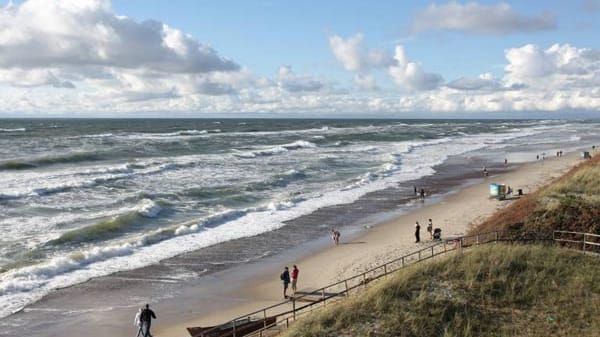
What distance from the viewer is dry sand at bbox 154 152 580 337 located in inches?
749

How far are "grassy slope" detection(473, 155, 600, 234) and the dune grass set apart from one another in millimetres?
3186

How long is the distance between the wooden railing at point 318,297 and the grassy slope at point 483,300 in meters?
1.01

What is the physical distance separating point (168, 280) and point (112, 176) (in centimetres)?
2703

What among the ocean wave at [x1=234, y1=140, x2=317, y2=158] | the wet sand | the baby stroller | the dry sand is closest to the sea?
the ocean wave at [x1=234, y1=140, x2=317, y2=158]

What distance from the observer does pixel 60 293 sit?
791 inches

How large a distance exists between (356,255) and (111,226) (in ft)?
43.1

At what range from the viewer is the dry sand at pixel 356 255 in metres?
19.0

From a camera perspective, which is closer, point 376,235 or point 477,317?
point 477,317

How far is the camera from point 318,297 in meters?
19.2

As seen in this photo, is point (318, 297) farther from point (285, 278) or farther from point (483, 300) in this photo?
point (483, 300)

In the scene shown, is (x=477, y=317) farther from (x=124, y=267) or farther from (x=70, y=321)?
(x=124, y=267)

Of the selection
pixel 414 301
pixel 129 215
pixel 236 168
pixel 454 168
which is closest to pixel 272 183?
pixel 236 168

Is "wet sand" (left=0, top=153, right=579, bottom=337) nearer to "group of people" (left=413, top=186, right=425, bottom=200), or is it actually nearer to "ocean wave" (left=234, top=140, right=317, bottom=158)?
"group of people" (left=413, top=186, right=425, bottom=200)

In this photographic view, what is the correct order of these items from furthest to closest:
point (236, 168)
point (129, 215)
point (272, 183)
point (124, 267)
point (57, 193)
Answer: point (236, 168), point (272, 183), point (57, 193), point (129, 215), point (124, 267)
